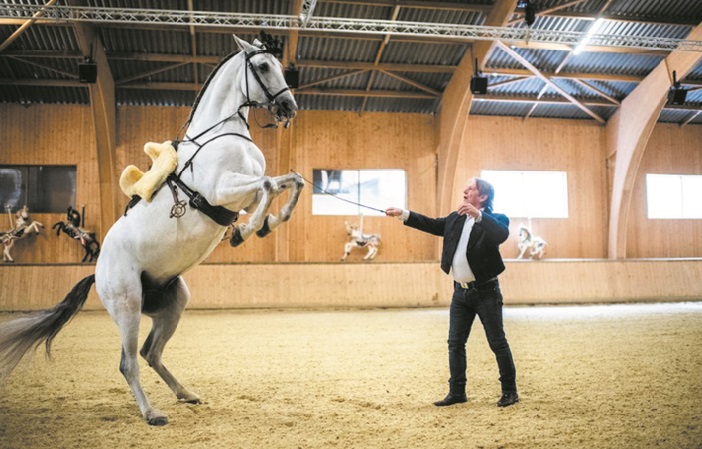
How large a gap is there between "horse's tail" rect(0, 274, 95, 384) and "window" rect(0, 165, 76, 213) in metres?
14.3

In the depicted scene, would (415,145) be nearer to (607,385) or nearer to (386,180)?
(386,180)

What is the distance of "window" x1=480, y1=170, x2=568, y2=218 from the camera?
1927 centimetres

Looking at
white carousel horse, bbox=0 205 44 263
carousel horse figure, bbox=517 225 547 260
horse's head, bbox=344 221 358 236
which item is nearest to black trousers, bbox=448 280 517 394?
horse's head, bbox=344 221 358 236

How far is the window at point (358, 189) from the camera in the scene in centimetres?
1845

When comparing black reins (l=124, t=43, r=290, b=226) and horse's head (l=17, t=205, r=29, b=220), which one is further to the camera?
horse's head (l=17, t=205, r=29, b=220)

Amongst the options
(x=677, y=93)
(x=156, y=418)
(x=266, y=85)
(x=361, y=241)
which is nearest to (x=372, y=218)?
(x=361, y=241)

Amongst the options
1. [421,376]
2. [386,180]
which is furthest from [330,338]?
[386,180]

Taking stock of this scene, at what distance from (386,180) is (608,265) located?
779cm

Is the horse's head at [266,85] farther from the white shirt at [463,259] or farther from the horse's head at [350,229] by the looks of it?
the horse's head at [350,229]

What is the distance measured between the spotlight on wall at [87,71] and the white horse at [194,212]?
10.5m

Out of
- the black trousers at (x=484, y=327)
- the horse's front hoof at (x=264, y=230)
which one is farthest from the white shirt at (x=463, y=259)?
the horse's front hoof at (x=264, y=230)

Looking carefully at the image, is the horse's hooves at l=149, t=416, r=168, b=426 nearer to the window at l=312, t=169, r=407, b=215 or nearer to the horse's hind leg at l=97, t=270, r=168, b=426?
the horse's hind leg at l=97, t=270, r=168, b=426

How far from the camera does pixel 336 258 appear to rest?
18.2 meters

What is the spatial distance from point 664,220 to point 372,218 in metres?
11.3
